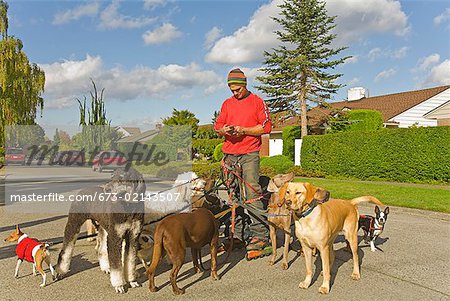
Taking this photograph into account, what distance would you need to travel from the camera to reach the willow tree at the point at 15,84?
104 feet

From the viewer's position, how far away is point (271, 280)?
4.99m

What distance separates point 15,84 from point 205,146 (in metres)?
19.7

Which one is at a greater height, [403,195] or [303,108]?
[303,108]

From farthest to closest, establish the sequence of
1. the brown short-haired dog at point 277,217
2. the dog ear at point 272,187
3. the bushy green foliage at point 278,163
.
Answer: the bushy green foliage at point 278,163, the dog ear at point 272,187, the brown short-haired dog at point 277,217

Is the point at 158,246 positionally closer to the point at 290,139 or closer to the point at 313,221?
the point at 313,221

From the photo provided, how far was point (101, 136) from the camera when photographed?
→ 26156mm

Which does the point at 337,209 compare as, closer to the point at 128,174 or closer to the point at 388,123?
the point at 128,174

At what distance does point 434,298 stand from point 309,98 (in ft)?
88.2

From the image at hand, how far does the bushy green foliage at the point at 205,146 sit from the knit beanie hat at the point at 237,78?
36.3m

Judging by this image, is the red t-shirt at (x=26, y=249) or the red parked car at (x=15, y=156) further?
the red parked car at (x=15, y=156)

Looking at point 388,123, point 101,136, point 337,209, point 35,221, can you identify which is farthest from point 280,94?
point 337,209

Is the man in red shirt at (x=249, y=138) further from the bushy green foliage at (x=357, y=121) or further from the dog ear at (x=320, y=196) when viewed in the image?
the bushy green foliage at (x=357, y=121)

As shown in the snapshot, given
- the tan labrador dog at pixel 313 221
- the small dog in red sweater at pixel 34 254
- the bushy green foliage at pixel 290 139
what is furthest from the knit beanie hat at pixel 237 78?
the bushy green foliage at pixel 290 139

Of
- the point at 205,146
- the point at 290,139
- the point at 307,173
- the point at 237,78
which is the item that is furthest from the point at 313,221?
the point at 205,146
